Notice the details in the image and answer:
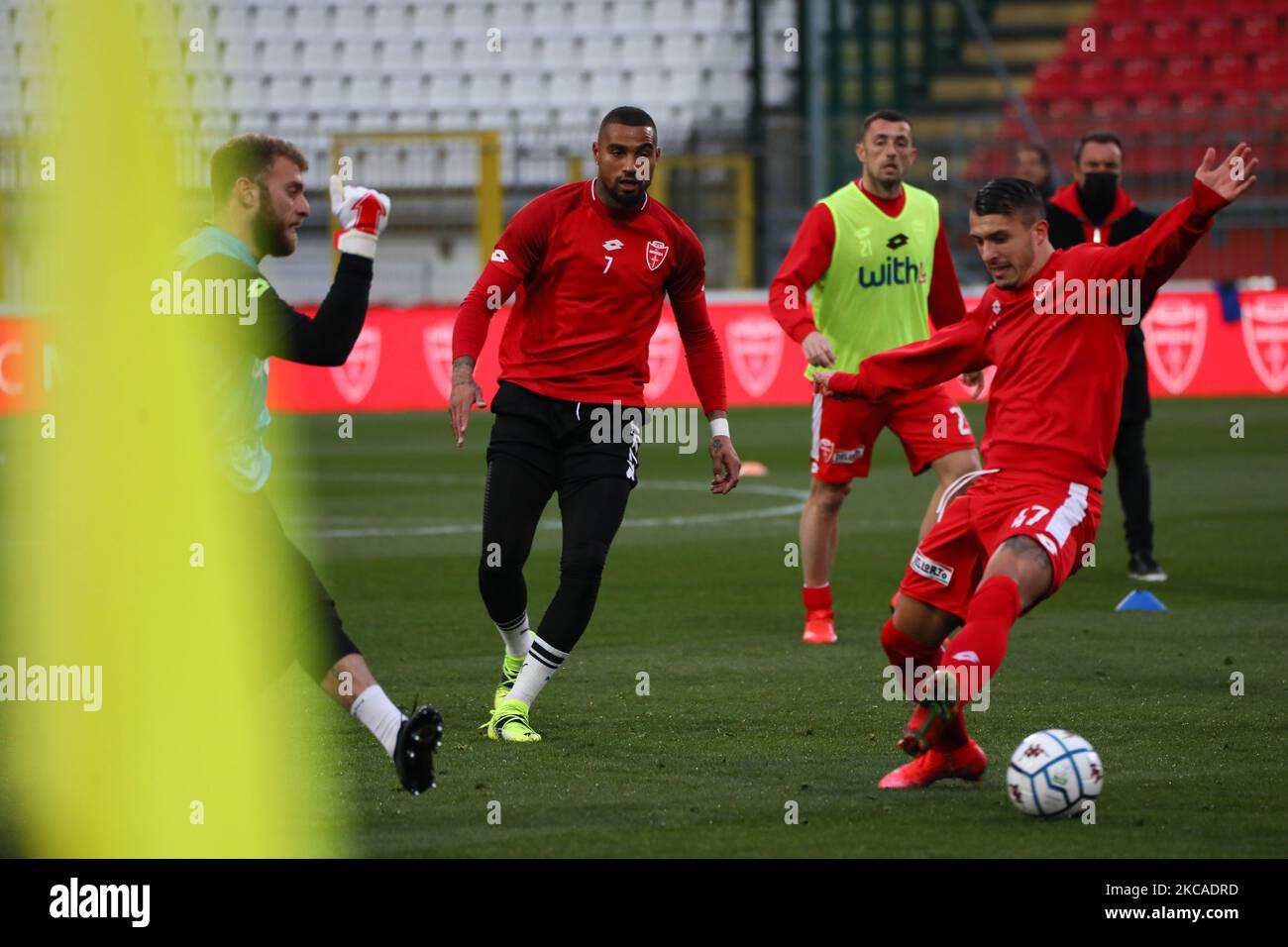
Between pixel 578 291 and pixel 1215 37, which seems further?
pixel 1215 37

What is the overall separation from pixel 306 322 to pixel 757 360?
56.9ft

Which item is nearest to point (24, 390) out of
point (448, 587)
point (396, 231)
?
point (396, 231)

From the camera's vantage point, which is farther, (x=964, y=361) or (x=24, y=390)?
(x=24, y=390)

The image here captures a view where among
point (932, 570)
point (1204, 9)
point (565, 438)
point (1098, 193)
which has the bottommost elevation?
point (932, 570)

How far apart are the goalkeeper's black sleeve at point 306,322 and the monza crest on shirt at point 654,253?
180 cm

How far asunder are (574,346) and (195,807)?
8.37 ft

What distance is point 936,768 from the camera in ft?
19.8

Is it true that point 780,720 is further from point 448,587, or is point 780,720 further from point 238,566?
point 448,587

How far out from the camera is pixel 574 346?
23.1ft

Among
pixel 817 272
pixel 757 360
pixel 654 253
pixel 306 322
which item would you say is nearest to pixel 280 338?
pixel 306 322

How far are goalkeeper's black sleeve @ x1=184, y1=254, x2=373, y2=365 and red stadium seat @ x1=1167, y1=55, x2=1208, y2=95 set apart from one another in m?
24.5

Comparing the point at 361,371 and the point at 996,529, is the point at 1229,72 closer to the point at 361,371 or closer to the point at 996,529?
the point at 361,371
